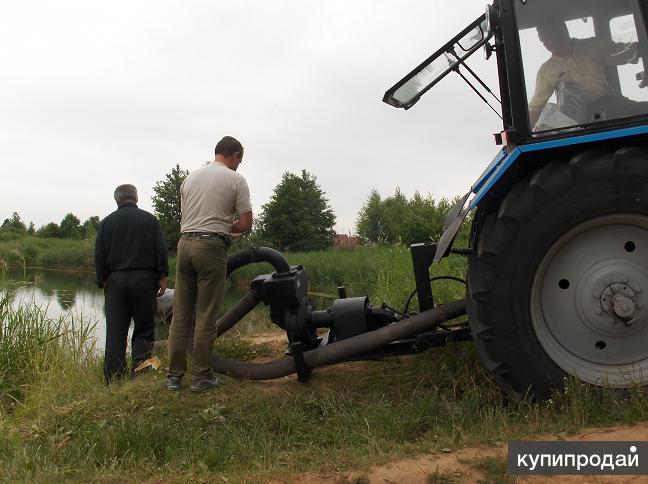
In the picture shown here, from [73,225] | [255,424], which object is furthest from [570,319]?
[73,225]

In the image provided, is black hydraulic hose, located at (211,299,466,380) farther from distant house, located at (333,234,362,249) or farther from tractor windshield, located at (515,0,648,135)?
distant house, located at (333,234,362,249)

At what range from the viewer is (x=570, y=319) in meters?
3.70

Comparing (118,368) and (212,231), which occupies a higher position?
(212,231)

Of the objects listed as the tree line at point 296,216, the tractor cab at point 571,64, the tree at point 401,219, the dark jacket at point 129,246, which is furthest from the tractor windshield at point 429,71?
the tree line at point 296,216

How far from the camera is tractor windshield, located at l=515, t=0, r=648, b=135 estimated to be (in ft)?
12.1

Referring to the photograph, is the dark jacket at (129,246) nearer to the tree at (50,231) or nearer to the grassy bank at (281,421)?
the grassy bank at (281,421)

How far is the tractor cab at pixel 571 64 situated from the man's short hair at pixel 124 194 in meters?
3.85

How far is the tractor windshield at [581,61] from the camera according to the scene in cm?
368

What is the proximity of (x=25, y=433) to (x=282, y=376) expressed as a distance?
1.83 metres

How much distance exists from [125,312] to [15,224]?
52241 millimetres

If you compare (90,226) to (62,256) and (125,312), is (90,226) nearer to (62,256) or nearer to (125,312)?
(62,256)

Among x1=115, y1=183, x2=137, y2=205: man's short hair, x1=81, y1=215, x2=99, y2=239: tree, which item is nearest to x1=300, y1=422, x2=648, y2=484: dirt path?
x1=115, y1=183, x2=137, y2=205: man's short hair

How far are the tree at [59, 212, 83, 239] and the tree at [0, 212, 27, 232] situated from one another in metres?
3.78

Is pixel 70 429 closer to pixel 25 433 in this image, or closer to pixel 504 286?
pixel 25 433
